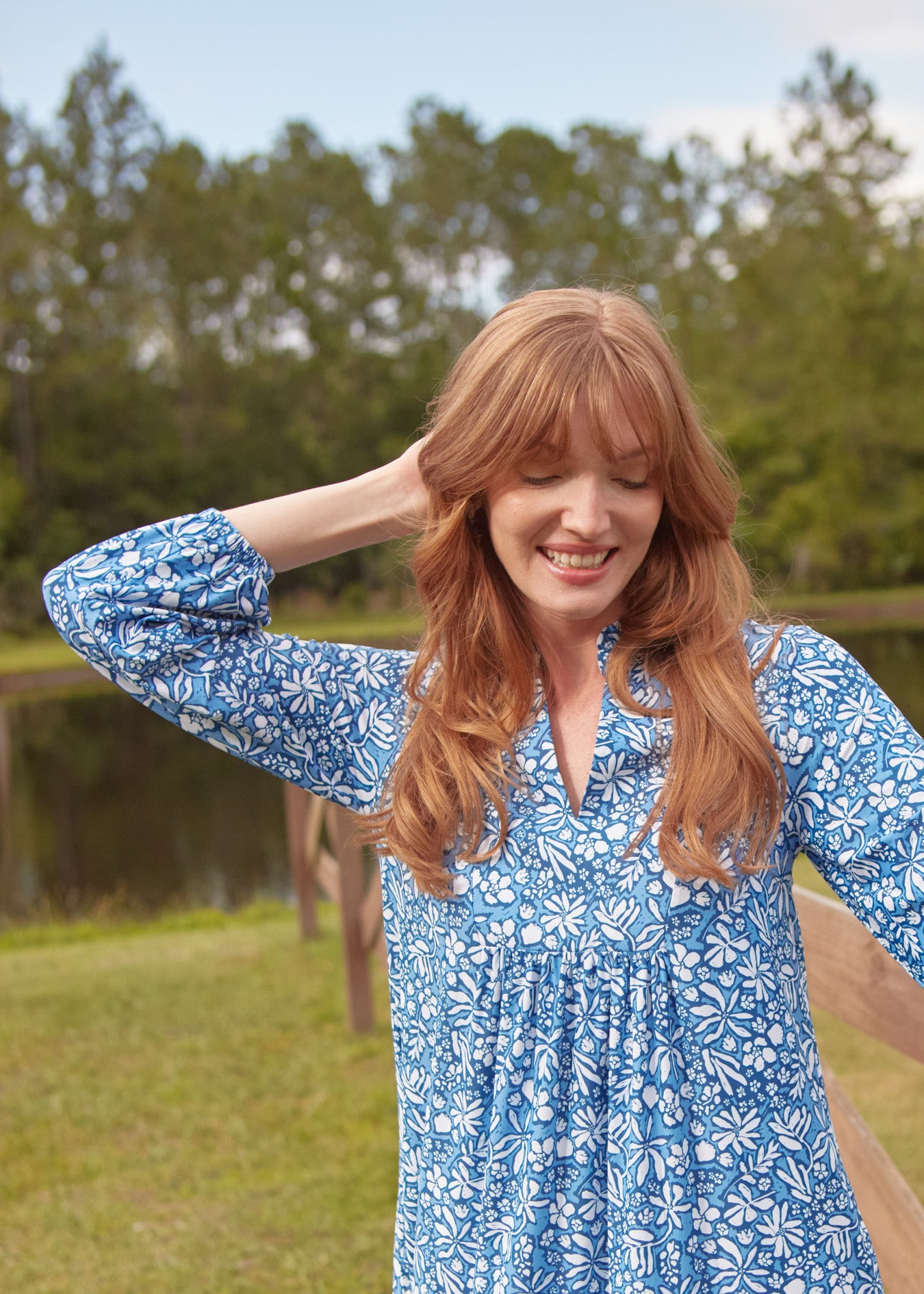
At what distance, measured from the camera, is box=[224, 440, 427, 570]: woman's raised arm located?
1.63 metres

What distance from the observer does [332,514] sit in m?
1.65

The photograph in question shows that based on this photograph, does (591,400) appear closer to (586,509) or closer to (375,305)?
(586,509)

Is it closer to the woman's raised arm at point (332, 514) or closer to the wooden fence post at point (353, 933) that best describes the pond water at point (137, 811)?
the wooden fence post at point (353, 933)

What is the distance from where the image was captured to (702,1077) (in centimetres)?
134

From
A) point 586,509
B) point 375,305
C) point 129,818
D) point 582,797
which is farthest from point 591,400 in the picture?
point 375,305

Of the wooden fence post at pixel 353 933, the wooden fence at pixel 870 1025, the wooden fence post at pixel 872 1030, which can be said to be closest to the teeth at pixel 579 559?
the wooden fence at pixel 870 1025

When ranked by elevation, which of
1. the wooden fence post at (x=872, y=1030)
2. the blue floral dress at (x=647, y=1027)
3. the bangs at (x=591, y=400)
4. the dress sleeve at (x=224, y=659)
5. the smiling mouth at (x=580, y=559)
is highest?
the bangs at (x=591, y=400)

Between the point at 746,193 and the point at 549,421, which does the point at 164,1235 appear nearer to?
the point at 549,421

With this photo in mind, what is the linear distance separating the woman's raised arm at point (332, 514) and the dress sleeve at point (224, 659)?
1.1 inches

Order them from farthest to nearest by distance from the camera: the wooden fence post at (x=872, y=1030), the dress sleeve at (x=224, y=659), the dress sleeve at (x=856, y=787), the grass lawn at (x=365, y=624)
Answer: the grass lawn at (x=365, y=624) → the wooden fence post at (x=872, y=1030) → the dress sleeve at (x=224, y=659) → the dress sleeve at (x=856, y=787)

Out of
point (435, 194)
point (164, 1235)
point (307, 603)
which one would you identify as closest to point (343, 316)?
point (435, 194)

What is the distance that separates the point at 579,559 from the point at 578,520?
61 millimetres

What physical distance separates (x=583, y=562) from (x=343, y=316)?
147ft

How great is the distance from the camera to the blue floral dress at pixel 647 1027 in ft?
4.32
